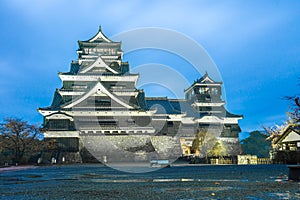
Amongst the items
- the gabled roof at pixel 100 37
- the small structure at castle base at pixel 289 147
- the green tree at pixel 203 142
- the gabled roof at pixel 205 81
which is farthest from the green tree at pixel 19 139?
the gabled roof at pixel 205 81

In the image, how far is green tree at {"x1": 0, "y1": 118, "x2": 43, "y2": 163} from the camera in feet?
84.9

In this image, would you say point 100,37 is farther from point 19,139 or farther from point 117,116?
point 19,139

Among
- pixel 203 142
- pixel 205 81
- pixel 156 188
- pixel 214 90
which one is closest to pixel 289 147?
pixel 203 142

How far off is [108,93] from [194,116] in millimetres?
13445

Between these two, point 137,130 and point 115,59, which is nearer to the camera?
point 137,130

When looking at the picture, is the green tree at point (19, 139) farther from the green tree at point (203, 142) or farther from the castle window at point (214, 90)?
the castle window at point (214, 90)

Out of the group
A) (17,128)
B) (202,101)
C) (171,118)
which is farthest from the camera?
(202,101)

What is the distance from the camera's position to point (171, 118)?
37.0m

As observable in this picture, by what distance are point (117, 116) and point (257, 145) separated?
91.3ft

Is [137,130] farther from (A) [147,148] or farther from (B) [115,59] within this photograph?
(B) [115,59]

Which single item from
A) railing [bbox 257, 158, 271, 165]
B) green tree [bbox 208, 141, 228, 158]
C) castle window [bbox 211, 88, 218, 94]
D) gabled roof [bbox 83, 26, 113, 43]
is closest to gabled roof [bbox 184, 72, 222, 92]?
castle window [bbox 211, 88, 218, 94]

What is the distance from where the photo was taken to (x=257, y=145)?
47781mm

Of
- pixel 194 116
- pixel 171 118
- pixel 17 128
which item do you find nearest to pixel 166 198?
pixel 17 128

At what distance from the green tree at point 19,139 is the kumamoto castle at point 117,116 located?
6.40ft
